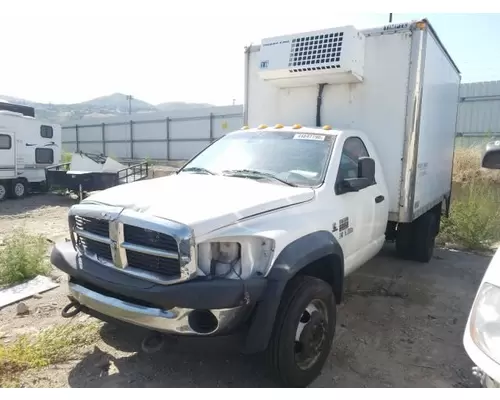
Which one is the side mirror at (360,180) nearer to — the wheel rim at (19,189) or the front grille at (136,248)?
the front grille at (136,248)

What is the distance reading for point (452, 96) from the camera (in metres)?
6.97

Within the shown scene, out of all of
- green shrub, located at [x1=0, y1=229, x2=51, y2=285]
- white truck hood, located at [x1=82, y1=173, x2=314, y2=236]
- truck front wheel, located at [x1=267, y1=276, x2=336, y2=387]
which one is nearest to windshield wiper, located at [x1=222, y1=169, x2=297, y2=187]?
white truck hood, located at [x1=82, y1=173, x2=314, y2=236]

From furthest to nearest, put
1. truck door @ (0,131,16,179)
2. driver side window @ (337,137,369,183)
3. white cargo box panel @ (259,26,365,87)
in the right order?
→ truck door @ (0,131,16,179) → white cargo box panel @ (259,26,365,87) → driver side window @ (337,137,369,183)

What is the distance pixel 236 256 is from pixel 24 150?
48.6ft

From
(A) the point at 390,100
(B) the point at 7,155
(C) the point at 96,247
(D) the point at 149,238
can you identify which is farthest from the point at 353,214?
(B) the point at 7,155

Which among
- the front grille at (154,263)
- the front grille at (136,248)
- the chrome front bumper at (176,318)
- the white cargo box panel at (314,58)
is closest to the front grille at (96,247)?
the front grille at (136,248)

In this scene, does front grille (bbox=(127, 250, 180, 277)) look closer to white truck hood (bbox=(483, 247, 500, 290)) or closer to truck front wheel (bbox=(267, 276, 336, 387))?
truck front wheel (bbox=(267, 276, 336, 387))

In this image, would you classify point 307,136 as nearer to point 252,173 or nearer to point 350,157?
point 350,157

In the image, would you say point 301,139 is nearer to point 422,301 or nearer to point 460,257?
point 422,301

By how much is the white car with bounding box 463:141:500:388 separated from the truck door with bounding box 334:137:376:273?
5.54 feet

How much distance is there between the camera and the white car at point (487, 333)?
67.9 inches

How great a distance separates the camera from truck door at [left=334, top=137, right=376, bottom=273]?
3.74 metres

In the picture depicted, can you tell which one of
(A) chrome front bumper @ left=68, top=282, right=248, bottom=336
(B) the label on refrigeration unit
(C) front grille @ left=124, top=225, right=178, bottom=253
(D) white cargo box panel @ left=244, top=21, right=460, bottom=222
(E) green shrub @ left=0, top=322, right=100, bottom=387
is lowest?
(E) green shrub @ left=0, top=322, right=100, bottom=387

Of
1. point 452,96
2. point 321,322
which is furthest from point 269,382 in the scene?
point 452,96
